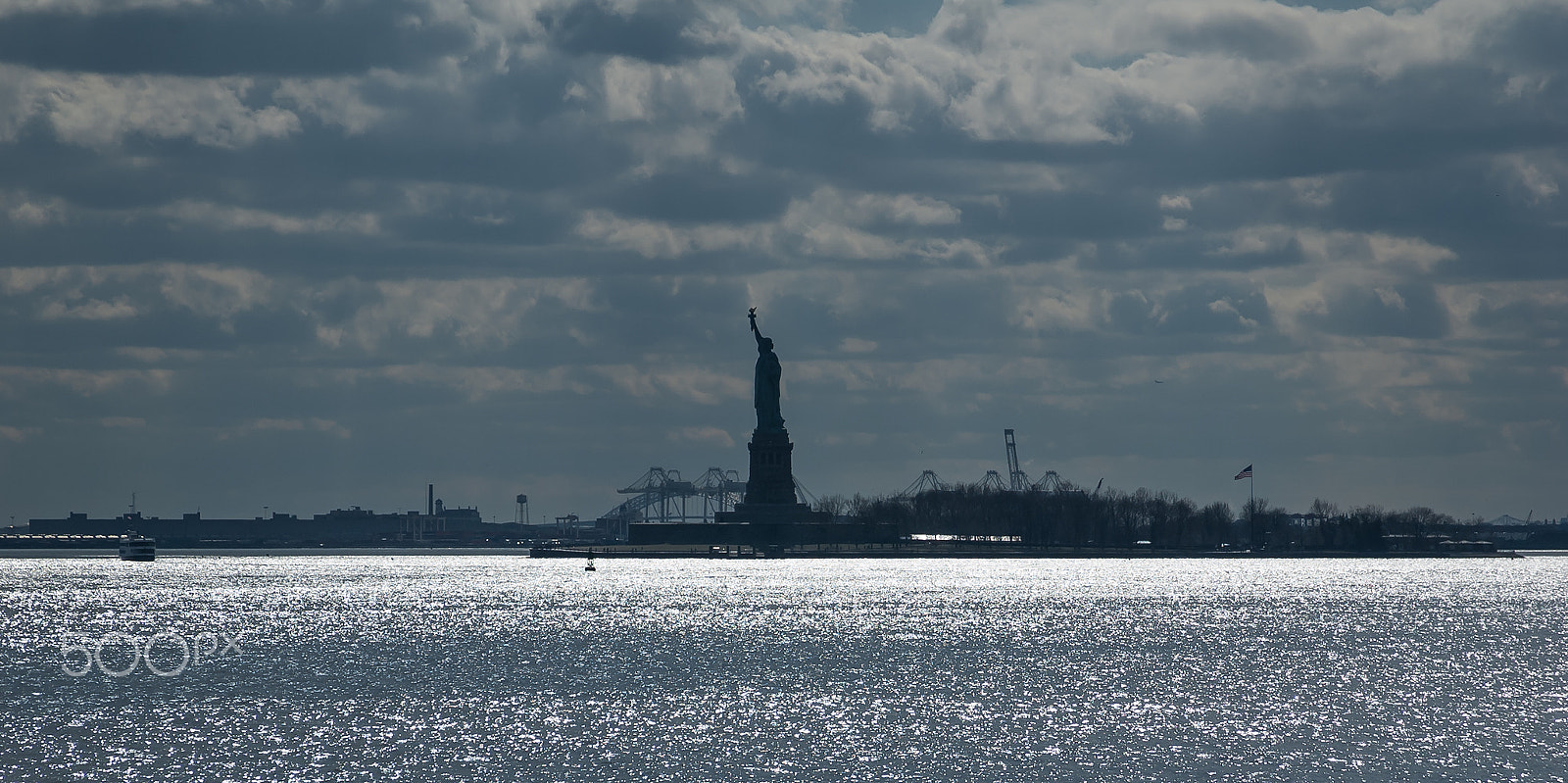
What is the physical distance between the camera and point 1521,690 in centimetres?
6775

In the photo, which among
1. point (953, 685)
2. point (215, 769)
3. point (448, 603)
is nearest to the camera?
point (215, 769)

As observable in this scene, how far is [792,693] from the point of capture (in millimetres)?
67438

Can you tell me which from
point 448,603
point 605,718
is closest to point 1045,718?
point 605,718

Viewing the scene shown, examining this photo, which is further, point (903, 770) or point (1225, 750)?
point (1225, 750)

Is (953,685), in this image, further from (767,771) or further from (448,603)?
(448,603)

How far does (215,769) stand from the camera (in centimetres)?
4825

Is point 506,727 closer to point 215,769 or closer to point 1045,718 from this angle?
point 215,769

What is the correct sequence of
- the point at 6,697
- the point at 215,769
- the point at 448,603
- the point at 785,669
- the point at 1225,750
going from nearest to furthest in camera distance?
the point at 215,769, the point at 1225,750, the point at 6,697, the point at 785,669, the point at 448,603

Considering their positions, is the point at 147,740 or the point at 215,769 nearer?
the point at 215,769

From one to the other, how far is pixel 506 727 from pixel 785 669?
20.7 meters

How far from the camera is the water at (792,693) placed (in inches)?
1976

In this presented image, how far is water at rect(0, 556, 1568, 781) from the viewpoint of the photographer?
165 feet

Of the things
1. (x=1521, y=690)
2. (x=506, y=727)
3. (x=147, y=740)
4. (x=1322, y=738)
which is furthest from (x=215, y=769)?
(x=1521, y=690)

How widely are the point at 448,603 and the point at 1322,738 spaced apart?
87.3 m
